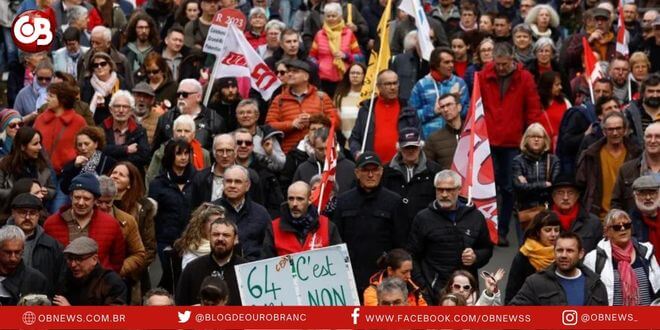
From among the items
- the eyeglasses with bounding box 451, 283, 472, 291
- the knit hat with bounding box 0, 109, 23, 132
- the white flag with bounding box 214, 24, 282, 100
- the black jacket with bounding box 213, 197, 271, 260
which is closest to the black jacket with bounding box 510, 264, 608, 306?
the eyeglasses with bounding box 451, 283, 472, 291

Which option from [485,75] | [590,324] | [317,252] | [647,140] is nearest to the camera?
[590,324]

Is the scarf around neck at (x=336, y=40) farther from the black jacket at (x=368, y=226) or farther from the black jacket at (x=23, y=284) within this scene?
the black jacket at (x=23, y=284)

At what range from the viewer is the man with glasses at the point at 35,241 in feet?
59.4

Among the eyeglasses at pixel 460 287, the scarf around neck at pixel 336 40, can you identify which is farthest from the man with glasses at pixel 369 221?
the scarf around neck at pixel 336 40

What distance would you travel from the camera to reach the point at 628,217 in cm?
1848

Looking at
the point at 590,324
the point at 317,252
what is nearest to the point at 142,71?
the point at 317,252

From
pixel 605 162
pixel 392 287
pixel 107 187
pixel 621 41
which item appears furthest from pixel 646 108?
pixel 392 287

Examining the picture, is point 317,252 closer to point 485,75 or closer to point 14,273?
point 14,273

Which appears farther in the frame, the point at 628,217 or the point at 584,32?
the point at 584,32

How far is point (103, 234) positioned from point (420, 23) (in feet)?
22.1

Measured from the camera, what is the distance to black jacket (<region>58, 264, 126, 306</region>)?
1762 centimetres

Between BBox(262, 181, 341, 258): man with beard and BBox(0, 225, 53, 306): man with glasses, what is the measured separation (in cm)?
196

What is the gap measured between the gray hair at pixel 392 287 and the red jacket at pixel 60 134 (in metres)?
5.07

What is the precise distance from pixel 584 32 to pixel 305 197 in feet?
26.3
